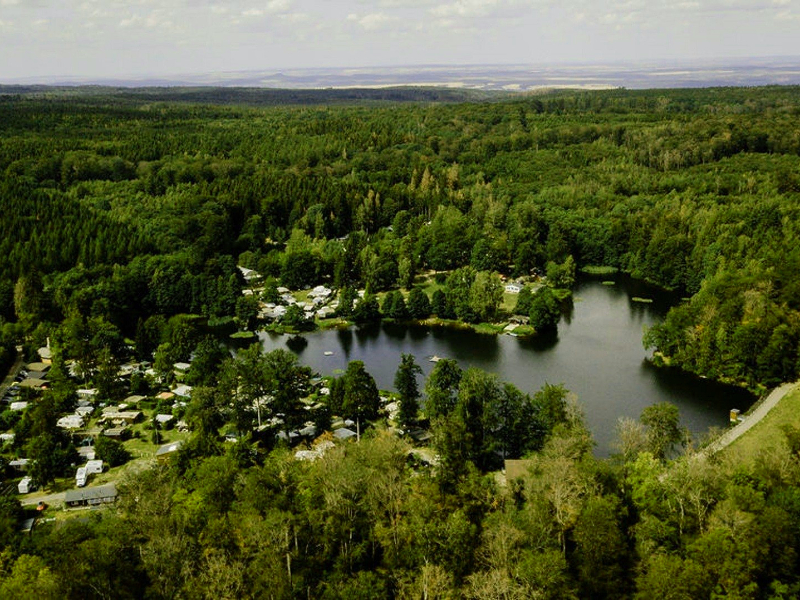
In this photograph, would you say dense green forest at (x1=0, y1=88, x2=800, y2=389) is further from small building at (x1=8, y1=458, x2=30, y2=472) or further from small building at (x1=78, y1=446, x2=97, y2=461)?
small building at (x1=8, y1=458, x2=30, y2=472)

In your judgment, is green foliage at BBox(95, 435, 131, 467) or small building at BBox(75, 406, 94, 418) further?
small building at BBox(75, 406, 94, 418)

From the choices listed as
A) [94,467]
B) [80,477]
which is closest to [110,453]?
[94,467]

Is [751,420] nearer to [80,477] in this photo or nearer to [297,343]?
[297,343]

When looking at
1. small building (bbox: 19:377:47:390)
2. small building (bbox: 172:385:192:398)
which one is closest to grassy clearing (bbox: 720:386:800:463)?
small building (bbox: 172:385:192:398)

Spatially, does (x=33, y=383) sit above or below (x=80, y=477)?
above

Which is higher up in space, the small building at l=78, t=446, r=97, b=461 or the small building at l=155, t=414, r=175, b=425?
the small building at l=155, t=414, r=175, b=425

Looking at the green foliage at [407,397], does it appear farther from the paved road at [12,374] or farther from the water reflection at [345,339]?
the paved road at [12,374]

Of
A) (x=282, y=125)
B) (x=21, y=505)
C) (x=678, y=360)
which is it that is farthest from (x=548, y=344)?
(x=282, y=125)
